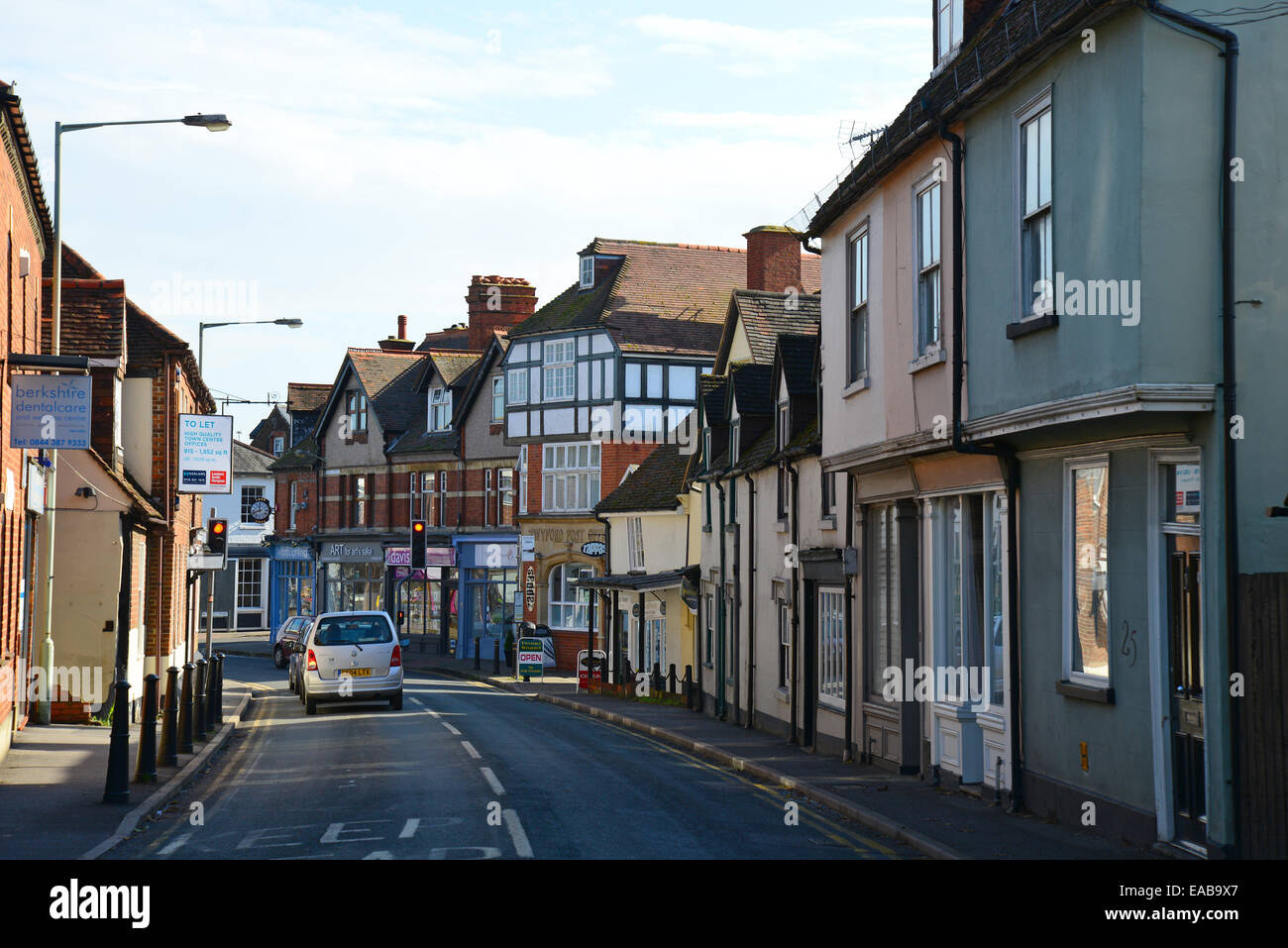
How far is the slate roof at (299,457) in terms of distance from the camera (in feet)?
219

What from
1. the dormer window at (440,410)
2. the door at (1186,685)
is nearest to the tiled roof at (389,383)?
the dormer window at (440,410)

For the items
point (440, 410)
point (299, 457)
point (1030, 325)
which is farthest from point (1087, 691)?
point (299, 457)

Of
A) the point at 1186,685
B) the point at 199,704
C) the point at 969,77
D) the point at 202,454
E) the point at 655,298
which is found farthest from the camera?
the point at 655,298

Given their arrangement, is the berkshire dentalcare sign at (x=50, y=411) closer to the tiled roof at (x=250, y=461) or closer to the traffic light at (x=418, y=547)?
the traffic light at (x=418, y=547)

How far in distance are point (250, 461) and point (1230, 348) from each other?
67.5 meters

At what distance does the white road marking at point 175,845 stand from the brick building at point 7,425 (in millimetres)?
6091

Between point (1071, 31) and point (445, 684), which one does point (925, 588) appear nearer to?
point (1071, 31)

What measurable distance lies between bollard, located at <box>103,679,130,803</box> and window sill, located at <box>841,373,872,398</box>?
368 inches

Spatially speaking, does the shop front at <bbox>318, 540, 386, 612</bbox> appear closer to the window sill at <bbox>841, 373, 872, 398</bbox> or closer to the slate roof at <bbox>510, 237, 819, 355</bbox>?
Answer: the slate roof at <bbox>510, 237, 819, 355</bbox>

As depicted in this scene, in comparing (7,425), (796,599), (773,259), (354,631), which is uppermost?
(773,259)

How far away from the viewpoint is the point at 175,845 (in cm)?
1209

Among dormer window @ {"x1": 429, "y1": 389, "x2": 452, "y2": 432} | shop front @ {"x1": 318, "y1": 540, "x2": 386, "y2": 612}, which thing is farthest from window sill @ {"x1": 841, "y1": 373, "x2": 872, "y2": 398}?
shop front @ {"x1": 318, "y1": 540, "x2": 386, "y2": 612}

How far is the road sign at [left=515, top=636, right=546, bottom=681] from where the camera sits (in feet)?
138

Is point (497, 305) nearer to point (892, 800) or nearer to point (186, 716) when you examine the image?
point (186, 716)
